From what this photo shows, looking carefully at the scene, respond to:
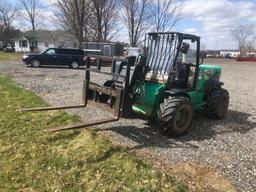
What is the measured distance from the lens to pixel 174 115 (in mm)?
6082

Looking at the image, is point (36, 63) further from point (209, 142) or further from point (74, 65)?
point (209, 142)

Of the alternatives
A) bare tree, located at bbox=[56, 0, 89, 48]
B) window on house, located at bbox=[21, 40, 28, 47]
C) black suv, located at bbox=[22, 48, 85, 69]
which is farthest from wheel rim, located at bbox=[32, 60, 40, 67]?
window on house, located at bbox=[21, 40, 28, 47]

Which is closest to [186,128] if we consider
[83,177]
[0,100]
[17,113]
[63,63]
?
[83,177]

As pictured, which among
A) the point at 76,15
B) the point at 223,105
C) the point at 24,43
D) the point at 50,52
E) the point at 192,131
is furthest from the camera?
the point at 24,43

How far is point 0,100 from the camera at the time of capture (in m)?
9.45

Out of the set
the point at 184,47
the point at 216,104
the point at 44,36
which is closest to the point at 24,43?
the point at 44,36

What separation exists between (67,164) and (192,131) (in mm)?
3277

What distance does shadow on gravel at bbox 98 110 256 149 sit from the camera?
6.00 metres

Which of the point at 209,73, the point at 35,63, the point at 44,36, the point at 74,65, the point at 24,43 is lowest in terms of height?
the point at 24,43

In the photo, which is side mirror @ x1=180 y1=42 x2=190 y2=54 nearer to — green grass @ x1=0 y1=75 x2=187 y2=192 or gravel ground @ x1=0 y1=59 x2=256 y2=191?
gravel ground @ x1=0 y1=59 x2=256 y2=191

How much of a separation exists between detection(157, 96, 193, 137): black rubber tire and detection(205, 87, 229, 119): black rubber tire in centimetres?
140

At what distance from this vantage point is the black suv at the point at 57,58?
2305cm

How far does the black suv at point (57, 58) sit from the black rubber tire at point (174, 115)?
18.7m

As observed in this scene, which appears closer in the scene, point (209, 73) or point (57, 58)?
point (209, 73)
